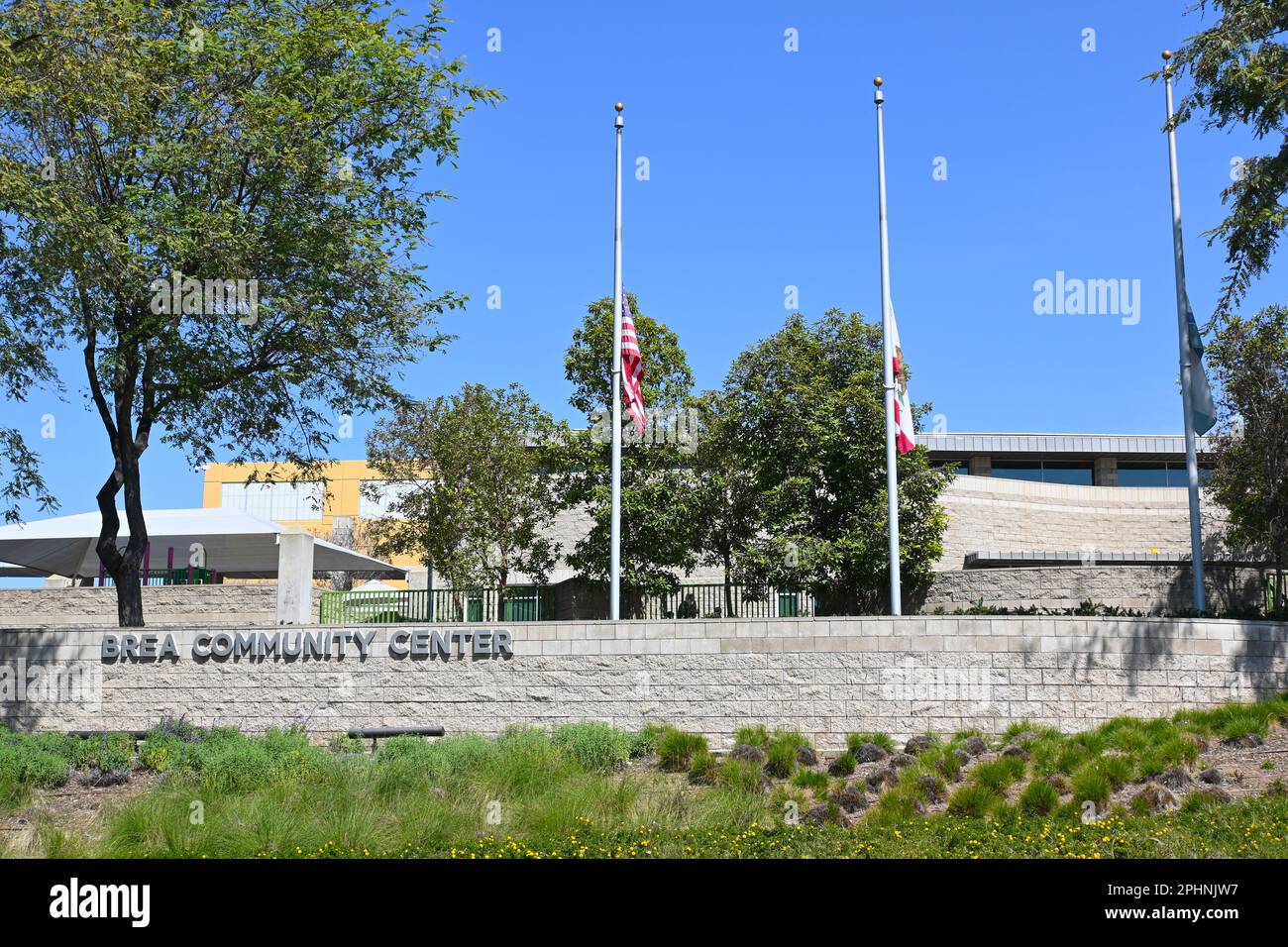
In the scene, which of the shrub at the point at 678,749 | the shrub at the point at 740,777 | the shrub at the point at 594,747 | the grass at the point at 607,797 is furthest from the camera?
the shrub at the point at 678,749

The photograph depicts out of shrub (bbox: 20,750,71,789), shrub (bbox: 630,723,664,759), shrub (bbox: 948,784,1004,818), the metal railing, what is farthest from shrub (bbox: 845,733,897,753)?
the metal railing

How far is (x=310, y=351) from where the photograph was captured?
21.3 metres

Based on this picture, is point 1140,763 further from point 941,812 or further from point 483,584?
point 483,584

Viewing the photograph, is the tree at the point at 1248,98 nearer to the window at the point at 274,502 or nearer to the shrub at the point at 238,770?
the shrub at the point at 238,770

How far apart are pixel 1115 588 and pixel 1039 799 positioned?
49.3ft

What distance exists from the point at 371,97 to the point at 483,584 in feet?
44.0

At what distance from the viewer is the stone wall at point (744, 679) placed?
60.1ft

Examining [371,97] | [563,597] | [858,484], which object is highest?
[371,97]

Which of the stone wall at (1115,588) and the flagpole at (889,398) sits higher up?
the flagpole at (889,398)

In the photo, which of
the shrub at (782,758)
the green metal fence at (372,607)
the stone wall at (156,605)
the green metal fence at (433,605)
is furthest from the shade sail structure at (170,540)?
the shrub at (782,758)

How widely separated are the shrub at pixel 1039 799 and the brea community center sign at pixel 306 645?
8323 mm

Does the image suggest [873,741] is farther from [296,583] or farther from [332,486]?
[332,486]
